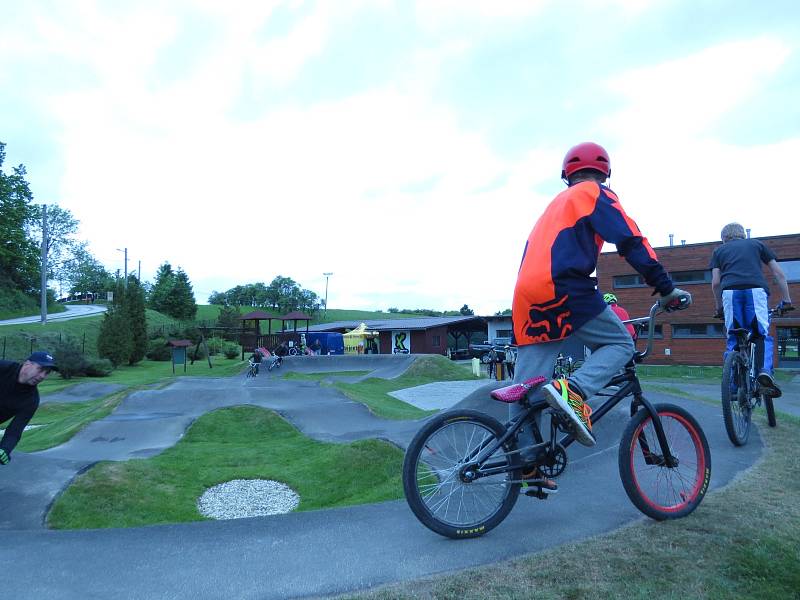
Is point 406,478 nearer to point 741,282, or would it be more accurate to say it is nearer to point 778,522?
point 778,522

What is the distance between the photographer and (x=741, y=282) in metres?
4.83

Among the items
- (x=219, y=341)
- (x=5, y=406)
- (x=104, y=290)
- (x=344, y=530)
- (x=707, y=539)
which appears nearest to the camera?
(x=707, y=539)

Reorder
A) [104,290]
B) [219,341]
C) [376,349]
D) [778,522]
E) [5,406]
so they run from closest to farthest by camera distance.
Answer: [778,522]
[5,406]
[376,349]
[219,341]
[104,290]

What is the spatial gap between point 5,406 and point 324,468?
333 cm

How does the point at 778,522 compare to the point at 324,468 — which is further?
the point at 324,468

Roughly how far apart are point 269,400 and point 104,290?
294 ft

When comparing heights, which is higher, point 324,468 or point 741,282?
point 741,282

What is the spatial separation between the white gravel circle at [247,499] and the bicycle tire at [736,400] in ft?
14.1

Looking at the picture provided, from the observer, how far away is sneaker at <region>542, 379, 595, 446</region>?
2.61 metres

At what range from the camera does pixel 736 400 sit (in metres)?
4.56

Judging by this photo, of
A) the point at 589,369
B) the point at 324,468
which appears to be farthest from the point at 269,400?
the point at 589,369

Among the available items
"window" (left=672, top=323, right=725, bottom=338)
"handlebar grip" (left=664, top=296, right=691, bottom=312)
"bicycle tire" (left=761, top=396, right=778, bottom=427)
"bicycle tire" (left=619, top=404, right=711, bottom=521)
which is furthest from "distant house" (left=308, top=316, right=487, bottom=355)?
"handlebar grip" (left=664, top=296, right=691, bottom=312)

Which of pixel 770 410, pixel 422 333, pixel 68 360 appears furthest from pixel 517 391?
pixel 422 333

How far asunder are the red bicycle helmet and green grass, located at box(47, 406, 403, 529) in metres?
3.23
